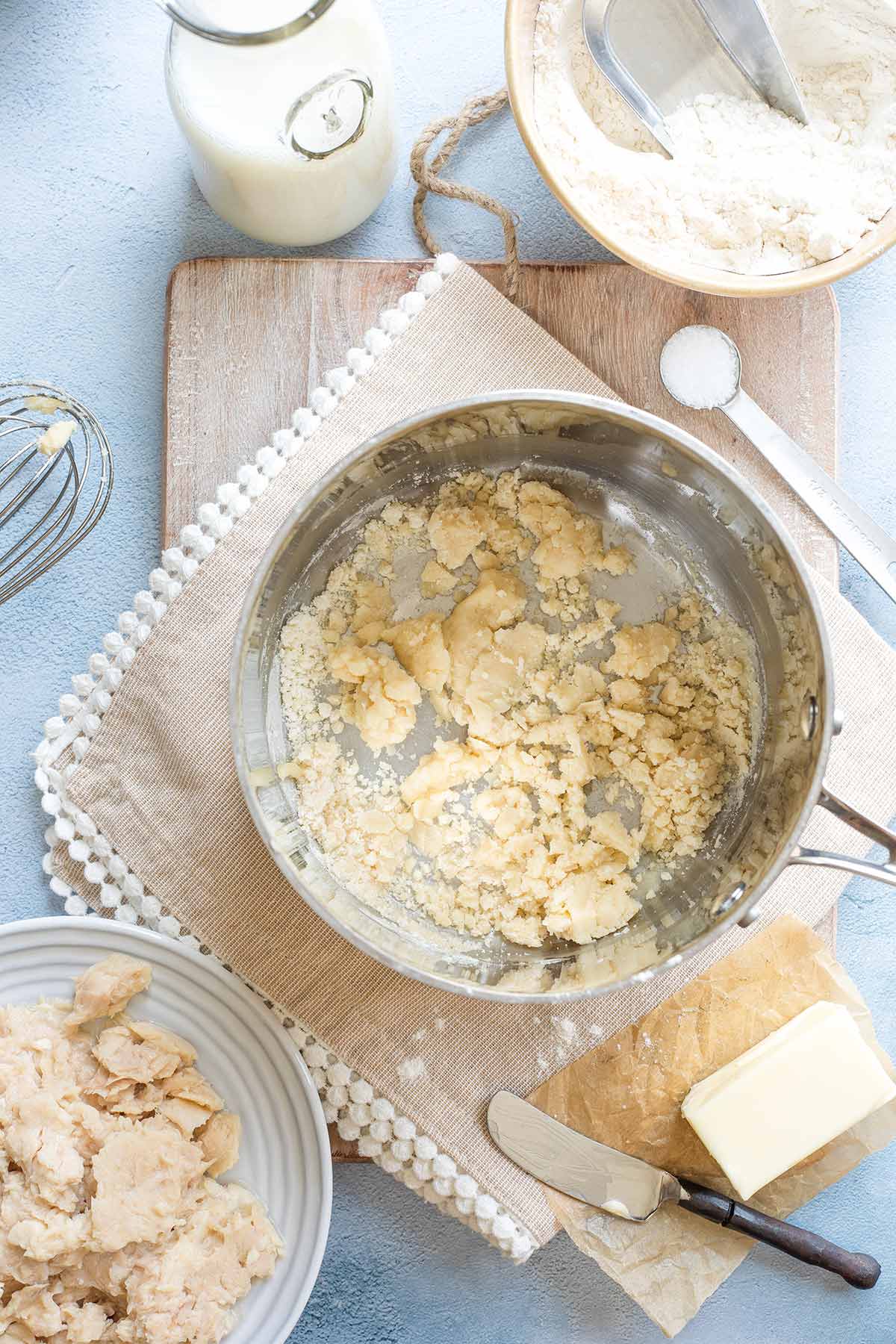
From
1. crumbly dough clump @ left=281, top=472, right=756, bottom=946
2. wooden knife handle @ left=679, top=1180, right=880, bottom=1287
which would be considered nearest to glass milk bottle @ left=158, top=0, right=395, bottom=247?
crumbly dough clump @ left=281, top=472, right=756, bottom=946

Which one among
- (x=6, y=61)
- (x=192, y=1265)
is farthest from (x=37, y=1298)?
(x=6, y=61)

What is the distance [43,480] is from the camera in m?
1.22

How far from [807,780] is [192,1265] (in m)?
0.74

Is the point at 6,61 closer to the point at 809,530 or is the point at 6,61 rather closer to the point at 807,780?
the point at 809,530

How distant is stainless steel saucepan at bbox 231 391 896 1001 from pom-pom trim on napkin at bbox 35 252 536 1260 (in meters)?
0.10

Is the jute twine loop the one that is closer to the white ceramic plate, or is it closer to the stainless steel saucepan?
the stainless steel saucepan

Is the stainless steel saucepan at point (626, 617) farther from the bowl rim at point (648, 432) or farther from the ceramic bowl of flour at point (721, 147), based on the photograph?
the ceramic bowl of flour at point (721, 147)

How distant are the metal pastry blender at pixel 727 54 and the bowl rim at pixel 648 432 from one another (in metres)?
0.36

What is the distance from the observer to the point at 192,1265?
1.06m

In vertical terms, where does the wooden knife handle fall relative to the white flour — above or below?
below

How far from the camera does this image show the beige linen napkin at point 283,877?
1.13 metres

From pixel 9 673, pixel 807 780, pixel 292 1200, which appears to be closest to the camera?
pixel 807 780

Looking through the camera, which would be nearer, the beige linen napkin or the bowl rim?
the bowl rim

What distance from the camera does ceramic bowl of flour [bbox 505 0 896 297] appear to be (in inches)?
42.4
